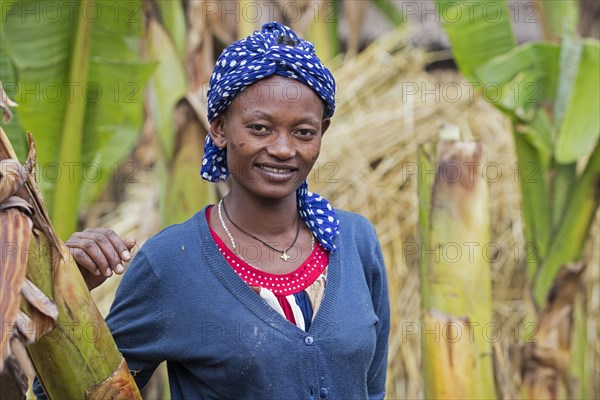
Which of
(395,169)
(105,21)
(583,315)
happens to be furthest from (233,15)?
(583,315)

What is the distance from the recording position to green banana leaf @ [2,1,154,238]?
107 inches

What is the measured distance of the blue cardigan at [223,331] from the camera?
66.4 inches

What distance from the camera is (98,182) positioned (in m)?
3.24

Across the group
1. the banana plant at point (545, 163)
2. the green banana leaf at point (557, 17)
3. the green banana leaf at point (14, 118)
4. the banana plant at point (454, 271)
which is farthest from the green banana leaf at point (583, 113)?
the green banana leaf at point (14, 118)

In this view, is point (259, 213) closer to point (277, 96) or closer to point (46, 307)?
point (277, 96)

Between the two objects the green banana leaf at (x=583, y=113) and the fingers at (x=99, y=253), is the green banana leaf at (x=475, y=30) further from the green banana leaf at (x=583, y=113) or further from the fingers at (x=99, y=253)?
the fingers at (x=99, y=253)

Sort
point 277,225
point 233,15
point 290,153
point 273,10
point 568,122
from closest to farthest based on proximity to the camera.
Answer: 1. point 290,153
2. point 277,225
3. point 568,122
4. point 233,15
5. point 273,10

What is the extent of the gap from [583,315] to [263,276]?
1450 millimetres

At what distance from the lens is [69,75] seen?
279cm

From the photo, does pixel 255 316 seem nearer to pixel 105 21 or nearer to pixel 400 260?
pixel 105 21

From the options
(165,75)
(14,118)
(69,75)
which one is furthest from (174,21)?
(14,118)

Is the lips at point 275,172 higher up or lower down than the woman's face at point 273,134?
lower down

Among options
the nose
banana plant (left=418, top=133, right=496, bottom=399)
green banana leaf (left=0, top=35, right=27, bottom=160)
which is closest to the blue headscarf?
the nose

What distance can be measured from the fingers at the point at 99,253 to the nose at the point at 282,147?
30 cm
